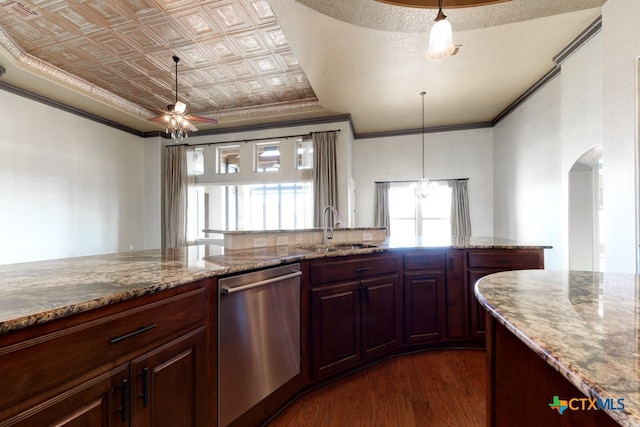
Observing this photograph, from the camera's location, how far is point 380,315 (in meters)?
2.22

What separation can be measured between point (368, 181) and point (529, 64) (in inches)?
134

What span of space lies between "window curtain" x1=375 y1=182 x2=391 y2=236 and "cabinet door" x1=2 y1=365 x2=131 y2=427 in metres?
5.50

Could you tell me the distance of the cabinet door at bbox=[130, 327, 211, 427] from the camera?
99 centimetres

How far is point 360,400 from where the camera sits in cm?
183

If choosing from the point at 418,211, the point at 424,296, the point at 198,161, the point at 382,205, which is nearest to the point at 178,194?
the point at 198,161

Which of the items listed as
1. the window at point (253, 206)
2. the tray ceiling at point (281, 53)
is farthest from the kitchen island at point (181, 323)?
the window at point (253, 206)

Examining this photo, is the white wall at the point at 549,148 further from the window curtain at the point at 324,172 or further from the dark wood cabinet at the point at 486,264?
the window curtain at the point at 324,172

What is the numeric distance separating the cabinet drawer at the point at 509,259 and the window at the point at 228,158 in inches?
207

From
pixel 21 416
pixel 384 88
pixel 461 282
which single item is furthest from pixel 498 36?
pixel 21 416

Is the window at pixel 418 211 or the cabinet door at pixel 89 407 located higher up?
the window at pixel 418 211

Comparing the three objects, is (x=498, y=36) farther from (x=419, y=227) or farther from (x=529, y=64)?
(x=419, y=227)

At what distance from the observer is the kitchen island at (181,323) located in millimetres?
756

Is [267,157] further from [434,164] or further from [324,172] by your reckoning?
[434,164]

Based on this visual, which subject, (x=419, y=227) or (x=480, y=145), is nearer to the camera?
(x=480, y=145)
